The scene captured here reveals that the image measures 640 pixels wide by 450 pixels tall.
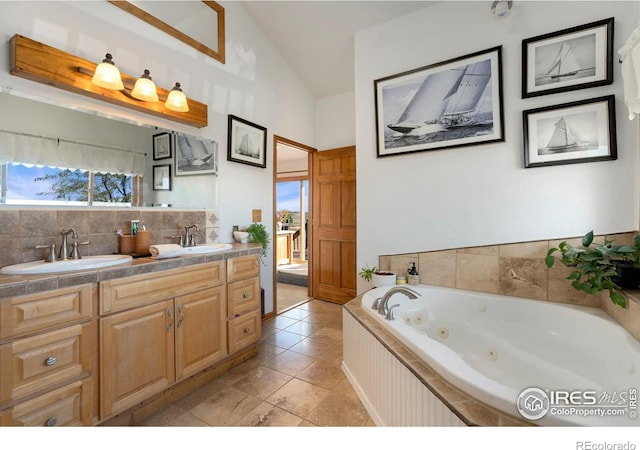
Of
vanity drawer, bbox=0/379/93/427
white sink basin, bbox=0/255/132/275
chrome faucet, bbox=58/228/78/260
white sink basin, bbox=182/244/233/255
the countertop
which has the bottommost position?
vanity drawer, bbox=0/379/93/427

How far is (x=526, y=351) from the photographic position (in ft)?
6.22

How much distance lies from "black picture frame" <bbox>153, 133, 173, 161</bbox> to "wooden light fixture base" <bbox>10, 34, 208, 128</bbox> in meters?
0.18

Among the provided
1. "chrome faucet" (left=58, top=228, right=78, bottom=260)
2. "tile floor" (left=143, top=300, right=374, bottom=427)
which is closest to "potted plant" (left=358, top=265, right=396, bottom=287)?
"tile floor" (left=143, top=300, right=374, bottom=427)

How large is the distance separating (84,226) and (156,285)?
0.65 meters

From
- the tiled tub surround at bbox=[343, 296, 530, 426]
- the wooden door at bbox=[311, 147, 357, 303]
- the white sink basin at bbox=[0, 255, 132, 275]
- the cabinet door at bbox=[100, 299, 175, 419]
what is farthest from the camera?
the wooden door at bbox=[311, 147, 357, 303]

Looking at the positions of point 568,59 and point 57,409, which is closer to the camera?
point 57,409

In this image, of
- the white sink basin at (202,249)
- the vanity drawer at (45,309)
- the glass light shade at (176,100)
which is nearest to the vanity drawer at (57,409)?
the vanity drawer at (45,309)

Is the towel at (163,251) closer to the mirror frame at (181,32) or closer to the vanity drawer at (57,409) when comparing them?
the vanity drawer at (57,409)

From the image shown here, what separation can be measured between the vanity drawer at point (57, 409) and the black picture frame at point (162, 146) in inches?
61.1

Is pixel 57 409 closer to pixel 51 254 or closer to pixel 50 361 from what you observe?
pixel 50 361

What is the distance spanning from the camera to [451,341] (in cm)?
210

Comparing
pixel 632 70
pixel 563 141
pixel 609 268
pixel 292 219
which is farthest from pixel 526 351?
pixel 292 219

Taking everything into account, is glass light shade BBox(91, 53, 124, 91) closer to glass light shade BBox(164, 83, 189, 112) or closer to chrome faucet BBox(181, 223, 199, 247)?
glass light shade BBox(164, 83, 189, 112)

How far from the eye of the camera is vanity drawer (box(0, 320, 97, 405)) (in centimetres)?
117
